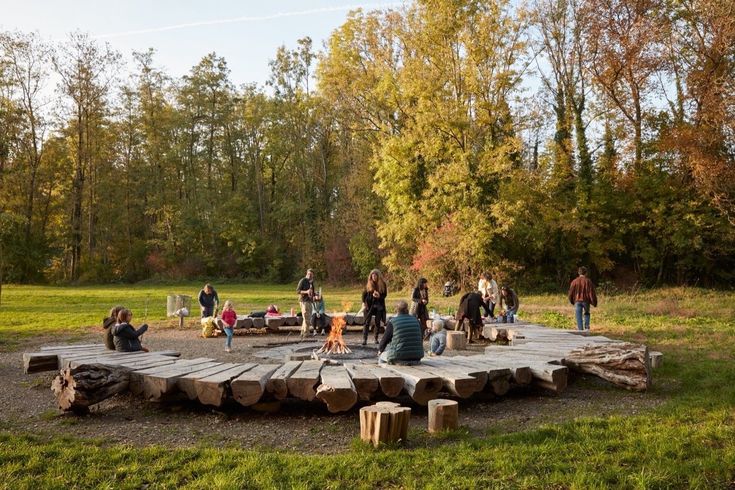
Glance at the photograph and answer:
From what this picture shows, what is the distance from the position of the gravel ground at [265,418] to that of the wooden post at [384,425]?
7.9 inches

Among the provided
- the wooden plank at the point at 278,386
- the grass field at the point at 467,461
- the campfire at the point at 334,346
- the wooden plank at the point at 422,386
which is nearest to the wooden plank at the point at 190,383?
the wooden plank at the point at 278,386

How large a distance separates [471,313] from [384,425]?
6934mm

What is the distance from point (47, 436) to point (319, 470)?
2.97m

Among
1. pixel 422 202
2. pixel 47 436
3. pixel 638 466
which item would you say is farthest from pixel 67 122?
pixel 638 466

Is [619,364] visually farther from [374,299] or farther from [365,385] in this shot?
[374,299]

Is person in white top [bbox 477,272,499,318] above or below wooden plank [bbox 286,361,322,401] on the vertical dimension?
above

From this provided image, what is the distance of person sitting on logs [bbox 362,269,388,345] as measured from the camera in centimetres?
1074

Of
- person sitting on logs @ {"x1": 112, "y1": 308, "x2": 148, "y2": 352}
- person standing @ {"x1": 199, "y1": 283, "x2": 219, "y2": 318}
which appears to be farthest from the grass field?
person standing @ {"x1": 199, "y1": 283, "x2": 219, "y2": 318}

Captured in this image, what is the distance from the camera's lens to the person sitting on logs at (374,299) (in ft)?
35.2

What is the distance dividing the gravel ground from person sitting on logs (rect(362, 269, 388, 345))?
13.5 ft

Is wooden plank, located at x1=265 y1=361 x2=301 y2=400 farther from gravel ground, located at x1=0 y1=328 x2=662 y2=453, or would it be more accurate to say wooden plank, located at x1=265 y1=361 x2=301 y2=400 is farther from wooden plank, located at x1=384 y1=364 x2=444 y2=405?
wooden plank, located at x1=384 y1=364 x2=444 y2=405

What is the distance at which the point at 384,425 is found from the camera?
15.9 ft

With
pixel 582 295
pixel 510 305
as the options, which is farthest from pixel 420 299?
pixel 582 295

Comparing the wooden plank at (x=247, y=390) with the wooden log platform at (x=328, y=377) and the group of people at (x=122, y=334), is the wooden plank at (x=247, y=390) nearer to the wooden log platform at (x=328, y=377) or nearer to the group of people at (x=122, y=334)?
the wooden log platform at (x=328, y=377)
